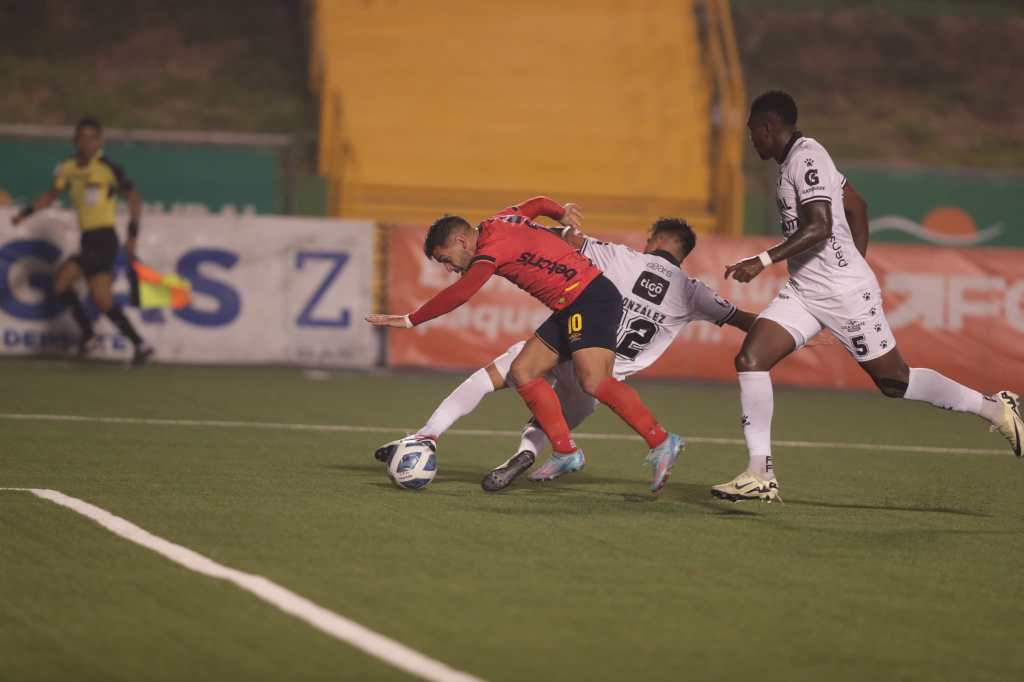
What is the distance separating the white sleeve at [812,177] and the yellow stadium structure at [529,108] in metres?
13.1

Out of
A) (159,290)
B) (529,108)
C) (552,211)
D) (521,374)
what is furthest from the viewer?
(529,108)

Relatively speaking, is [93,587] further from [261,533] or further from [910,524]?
[910,524]

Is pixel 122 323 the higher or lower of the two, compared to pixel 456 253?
lower

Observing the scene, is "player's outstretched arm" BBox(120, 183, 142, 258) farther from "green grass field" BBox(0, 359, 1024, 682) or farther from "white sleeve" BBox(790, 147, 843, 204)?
"white sleeve" BBox(790, 147, 843, 204)

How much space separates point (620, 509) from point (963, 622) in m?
2.64

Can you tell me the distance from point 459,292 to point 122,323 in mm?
8587

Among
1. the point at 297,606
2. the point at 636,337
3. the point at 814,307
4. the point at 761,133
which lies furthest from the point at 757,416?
the point at 297,606

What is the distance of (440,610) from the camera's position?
5.49 m

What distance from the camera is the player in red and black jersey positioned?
27.1ft

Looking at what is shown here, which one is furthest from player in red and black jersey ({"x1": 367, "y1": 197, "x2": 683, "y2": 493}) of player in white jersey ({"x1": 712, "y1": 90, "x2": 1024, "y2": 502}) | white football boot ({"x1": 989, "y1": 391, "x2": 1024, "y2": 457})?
white football boot ({"x1": 989, "y1": 391, "x2": 1024, "y2": 457})

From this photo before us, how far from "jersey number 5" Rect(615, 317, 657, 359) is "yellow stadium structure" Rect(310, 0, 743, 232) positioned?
38.6ft

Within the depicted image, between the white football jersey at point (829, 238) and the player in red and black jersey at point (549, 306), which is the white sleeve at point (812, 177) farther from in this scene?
the player in red and black jersey at point (549, 306)

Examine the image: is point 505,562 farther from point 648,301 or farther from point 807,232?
point 648,301

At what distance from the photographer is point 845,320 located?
8.37m
